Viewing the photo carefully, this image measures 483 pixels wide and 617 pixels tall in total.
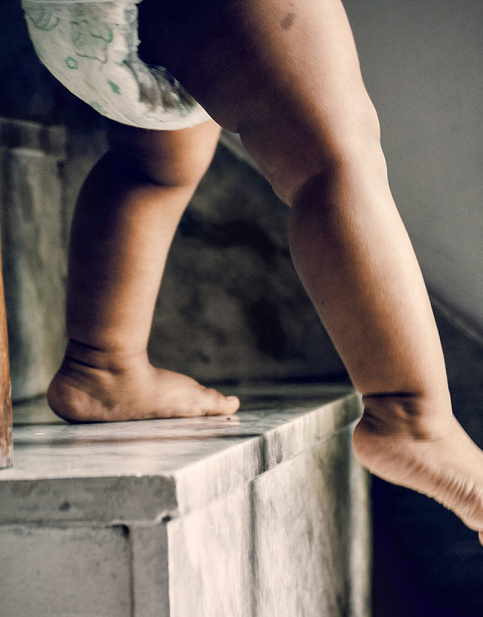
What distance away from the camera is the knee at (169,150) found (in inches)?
29.5

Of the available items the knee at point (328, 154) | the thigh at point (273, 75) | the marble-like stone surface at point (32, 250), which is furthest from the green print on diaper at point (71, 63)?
the marble-like stone surface at point (32, 250)

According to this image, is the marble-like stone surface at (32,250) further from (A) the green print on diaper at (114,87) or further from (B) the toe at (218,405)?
(A) the green print on diaper at (114,87)

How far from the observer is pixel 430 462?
535 mm

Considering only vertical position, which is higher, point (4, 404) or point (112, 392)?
point (4, 404)

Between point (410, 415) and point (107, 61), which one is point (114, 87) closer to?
point (107, 61)

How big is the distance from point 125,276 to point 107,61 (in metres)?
0.25

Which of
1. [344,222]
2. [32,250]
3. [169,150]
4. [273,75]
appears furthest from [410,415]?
[32,250]

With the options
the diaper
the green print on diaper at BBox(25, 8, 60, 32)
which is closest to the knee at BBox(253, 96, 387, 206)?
the diaper

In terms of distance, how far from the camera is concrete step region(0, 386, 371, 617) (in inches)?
16.5

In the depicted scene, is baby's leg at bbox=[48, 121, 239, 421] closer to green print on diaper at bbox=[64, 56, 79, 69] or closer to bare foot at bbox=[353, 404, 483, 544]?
green print on diaper at bbox=[64, 56, 79, 69]

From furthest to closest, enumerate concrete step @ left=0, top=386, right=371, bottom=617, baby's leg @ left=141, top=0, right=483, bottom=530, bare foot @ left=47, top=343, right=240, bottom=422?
bare foot @ left=47, top=343, right=240, bottom=422, baby's leg @ left=141, top=0, right=483, bottom=530, concrete step @ left=0, top=386, right=371, bottom=617

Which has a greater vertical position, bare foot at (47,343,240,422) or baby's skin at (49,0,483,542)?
baby's skin at (49,0,483,542)

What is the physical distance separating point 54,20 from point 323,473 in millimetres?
606

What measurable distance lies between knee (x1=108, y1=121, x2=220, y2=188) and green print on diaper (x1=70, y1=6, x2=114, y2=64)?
157 mm
